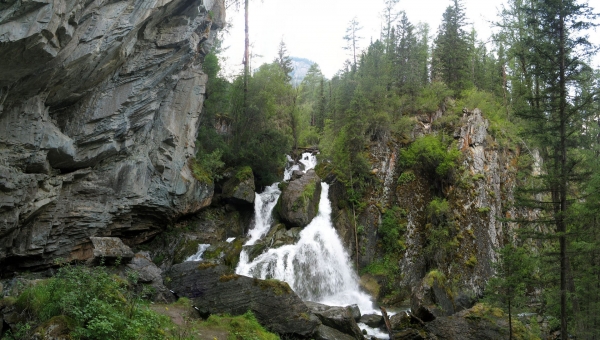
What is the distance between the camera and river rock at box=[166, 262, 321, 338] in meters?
12.1

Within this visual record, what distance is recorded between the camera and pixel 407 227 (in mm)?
22125

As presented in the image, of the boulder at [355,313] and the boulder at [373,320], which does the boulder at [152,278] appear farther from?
the boulder at [373,320]

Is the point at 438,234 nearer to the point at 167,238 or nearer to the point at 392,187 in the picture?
the point at 392,187

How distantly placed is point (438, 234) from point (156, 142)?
51.3 feet

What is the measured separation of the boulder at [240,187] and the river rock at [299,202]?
1.93 m

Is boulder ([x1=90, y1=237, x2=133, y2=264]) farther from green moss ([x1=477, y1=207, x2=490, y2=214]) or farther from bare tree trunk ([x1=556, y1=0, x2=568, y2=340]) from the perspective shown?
green moss ([x1=477, y1=207, x2=490, y2=214])

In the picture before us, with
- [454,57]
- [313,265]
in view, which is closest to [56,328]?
[313,265]

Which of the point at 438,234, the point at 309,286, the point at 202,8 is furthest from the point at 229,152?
the point at 438,234

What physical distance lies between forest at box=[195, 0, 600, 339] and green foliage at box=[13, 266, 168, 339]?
10704 millimetres

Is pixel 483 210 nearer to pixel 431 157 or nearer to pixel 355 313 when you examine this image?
pixel 431 157

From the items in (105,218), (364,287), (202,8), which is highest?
(202,8)

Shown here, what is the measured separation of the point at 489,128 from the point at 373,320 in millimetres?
15001

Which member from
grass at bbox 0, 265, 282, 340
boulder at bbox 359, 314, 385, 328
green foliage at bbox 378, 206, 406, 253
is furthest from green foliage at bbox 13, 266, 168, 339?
green foliage at bbox 378, 206, 406, 253

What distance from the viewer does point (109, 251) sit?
14.1 meters
